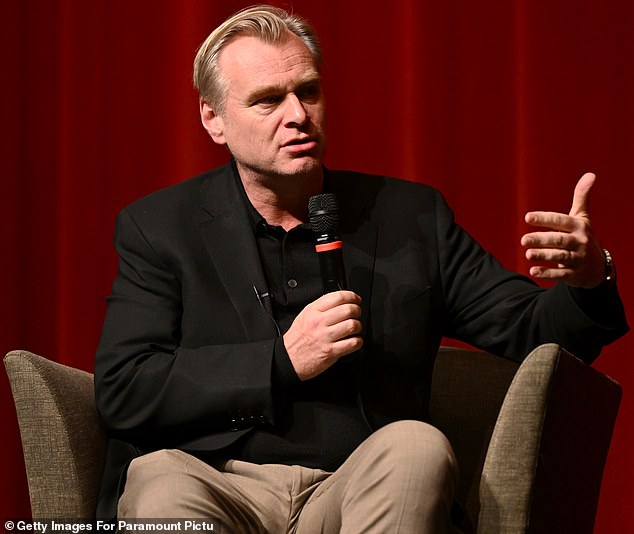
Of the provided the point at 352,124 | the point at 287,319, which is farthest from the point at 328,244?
the point at 352,124

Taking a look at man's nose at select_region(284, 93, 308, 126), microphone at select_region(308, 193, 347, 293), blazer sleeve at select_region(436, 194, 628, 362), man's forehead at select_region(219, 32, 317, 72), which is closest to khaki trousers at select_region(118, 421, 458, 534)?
microphone at select_region(308, 193, 347, 293)

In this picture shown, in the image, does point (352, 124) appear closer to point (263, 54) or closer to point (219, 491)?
point (263, 54)

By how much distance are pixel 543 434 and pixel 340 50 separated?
55.5 inches

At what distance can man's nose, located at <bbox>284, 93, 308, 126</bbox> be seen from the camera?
1813 millimetres

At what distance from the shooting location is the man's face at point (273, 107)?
1.83 m

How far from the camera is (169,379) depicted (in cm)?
164

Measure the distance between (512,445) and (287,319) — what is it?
1.63ft

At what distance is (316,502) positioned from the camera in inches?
60.7

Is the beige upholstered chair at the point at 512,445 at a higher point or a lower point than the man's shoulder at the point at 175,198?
lower

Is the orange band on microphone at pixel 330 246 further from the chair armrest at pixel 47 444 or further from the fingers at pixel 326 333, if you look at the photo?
the chair armrest at pixel 47 444

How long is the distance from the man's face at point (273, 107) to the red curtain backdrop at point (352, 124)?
676 millimetres

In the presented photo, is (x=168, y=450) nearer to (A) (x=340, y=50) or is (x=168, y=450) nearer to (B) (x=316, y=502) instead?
(B) (x=316, y=502)

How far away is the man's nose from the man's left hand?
0.51 metres

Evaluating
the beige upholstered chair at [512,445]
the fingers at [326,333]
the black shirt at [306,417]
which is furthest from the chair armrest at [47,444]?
the fingers at [326,333]
